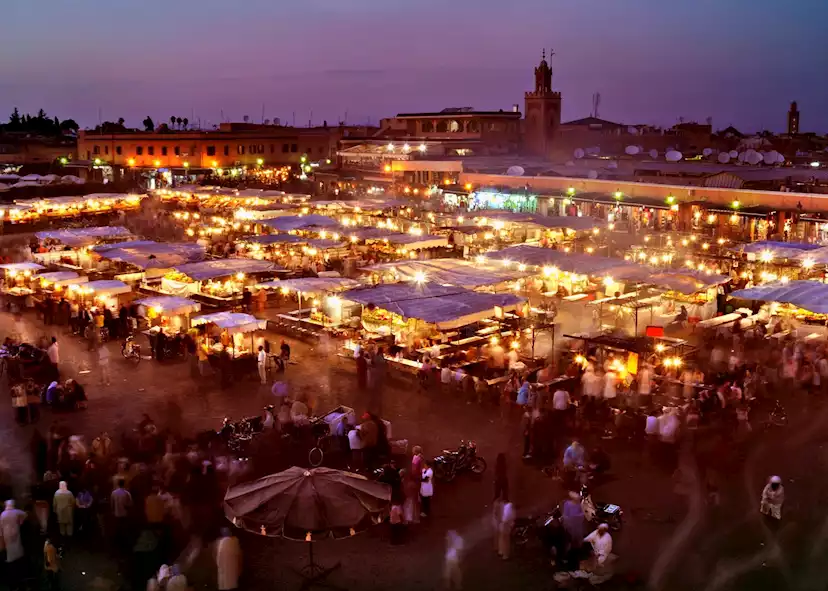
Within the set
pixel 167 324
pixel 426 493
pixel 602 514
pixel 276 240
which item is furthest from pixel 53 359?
pixel 276 240

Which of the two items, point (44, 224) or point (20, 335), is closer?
point (20, 335)

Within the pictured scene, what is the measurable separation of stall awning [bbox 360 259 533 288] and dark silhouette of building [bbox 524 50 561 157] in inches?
1348

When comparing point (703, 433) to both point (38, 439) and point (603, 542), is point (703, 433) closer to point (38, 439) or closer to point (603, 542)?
point (603, 542)

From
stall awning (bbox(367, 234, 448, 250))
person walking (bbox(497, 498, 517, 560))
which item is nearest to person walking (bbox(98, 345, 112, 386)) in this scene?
Answer: person walking (bbox(497, 498, 517, 560))

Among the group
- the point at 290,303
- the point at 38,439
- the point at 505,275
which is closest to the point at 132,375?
the point at 38,439

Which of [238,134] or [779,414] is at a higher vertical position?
[238,134]

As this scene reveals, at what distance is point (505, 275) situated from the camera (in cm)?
1959

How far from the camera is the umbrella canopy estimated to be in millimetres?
7605

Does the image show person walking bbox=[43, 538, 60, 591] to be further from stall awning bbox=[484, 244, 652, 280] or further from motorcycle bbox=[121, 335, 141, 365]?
stall awning bbox=[484, 244, 652, 280]

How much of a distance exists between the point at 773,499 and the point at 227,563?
6.33 m

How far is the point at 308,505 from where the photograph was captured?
7672mm

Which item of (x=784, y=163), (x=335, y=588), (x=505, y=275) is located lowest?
(x=335, y=588)

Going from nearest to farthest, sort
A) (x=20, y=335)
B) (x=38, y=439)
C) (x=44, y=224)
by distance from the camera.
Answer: (x=38, y=439)
(x=20, y=335)
(x=44, y=224)

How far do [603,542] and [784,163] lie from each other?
38.8 m
